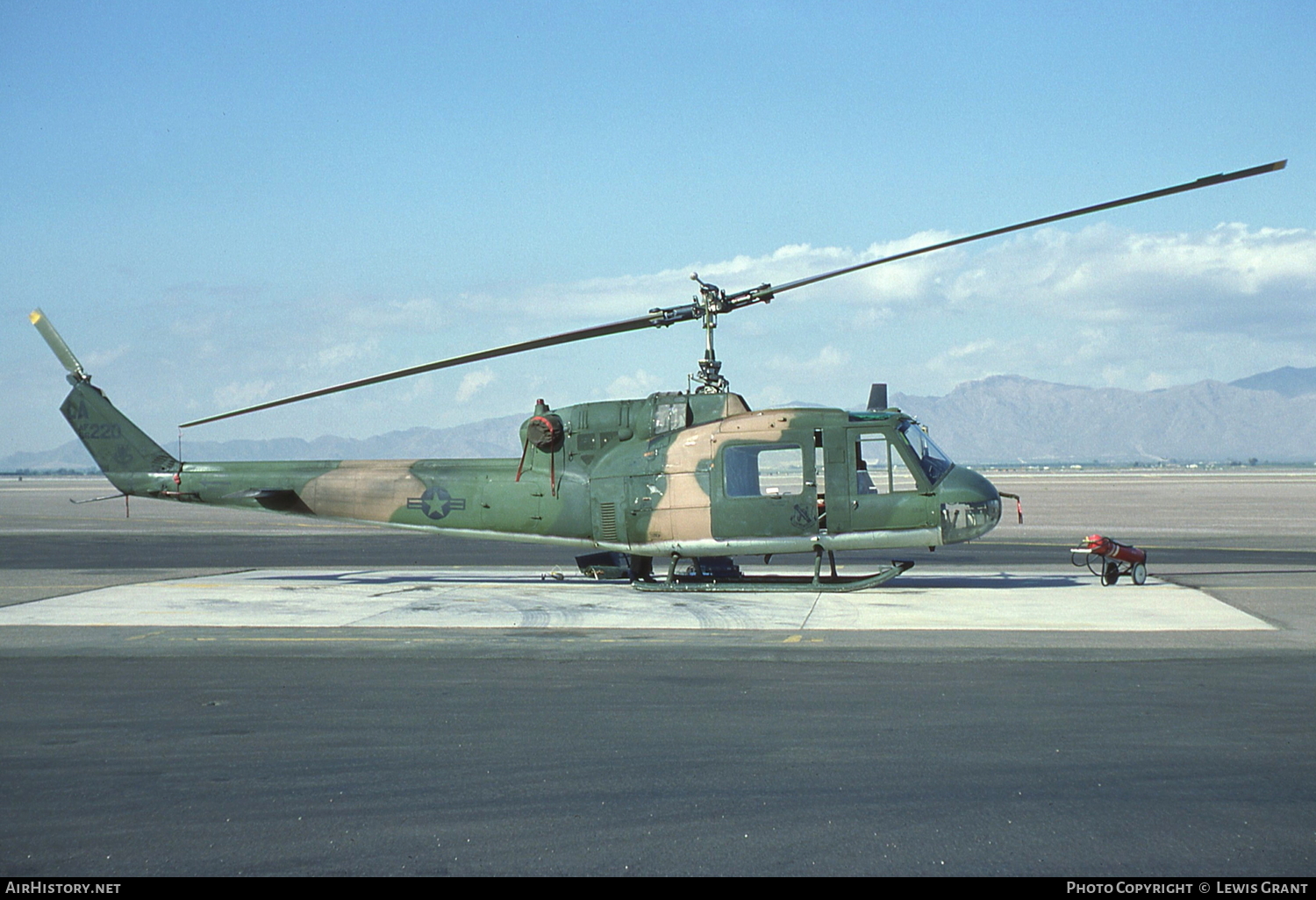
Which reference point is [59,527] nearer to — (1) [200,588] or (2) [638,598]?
(1) [200,588]

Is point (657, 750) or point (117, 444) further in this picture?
point (117, 444)

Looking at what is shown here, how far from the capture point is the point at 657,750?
776cm

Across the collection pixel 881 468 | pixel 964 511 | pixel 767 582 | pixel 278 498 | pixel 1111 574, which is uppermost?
pixel 881 468

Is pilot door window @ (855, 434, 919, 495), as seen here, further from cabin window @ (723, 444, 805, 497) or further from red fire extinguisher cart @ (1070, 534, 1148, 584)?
red fire extinguisher cart @ (1070, 534, 1148, 584)

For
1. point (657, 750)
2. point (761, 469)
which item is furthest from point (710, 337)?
point (657, 750)

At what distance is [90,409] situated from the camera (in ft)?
68.2

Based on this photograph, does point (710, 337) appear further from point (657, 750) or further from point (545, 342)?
point (657, 750)

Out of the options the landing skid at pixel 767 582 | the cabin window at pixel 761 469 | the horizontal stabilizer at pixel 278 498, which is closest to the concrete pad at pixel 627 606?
the landing skid at pixel 767 582

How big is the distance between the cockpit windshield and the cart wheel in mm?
3620

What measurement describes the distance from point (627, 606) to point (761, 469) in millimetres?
3188

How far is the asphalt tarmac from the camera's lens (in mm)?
5805
